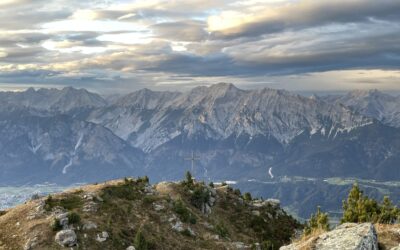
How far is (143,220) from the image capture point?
6825 cm

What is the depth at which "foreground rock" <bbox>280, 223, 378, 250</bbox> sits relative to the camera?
28188 millimetres

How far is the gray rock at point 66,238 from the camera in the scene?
184ft

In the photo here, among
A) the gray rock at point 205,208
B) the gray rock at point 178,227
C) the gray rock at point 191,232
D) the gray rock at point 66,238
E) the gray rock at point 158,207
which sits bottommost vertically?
the gray rock at point 205,208

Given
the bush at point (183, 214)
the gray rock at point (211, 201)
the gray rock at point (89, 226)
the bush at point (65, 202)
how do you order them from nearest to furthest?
the gray rock at point (89, 226), the bush at point (65, 202), the bush at point (183, 214), the gray rock at point (211, 201)

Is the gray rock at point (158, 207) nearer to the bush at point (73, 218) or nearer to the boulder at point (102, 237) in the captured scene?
the boulder at point (102, 237)

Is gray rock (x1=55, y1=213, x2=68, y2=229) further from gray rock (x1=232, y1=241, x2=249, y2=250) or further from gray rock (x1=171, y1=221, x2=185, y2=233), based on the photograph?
gray rock (x1=232, y1=241, x2=249, y2=250)

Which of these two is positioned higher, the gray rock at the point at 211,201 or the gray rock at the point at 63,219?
the gray rock at the point at 63,219

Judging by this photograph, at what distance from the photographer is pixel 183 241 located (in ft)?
218

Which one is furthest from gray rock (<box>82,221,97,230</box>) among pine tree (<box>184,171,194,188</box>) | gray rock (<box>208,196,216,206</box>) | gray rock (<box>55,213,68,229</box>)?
pine tree (<box>184,171,194,188</box>)

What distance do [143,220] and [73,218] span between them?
38.7 feet

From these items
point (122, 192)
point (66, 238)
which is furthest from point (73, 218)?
point (122, 192)

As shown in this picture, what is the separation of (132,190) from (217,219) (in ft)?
55.8

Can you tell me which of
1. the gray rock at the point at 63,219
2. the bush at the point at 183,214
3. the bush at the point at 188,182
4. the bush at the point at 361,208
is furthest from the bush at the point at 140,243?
the bush at the point at 188,182

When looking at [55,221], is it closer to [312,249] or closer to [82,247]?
[82,247]
